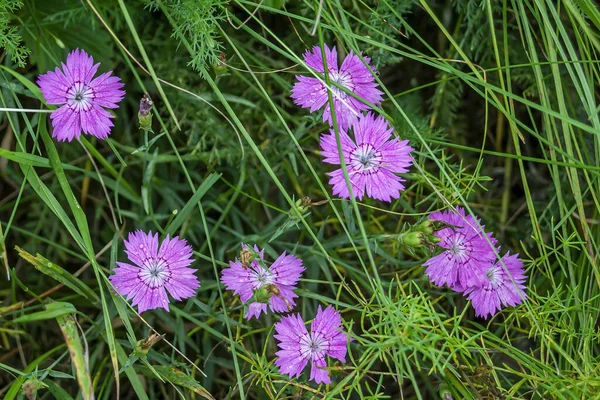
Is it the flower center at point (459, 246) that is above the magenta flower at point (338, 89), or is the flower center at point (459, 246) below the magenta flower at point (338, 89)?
below

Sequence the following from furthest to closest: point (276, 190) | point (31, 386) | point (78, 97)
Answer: point (276, 190)
point (78, 97)
point (31, 386)

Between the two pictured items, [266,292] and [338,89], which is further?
[338,89]

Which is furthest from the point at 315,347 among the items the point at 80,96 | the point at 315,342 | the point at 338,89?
the point at 80,96

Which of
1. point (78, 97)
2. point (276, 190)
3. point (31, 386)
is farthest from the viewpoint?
point (276, 190)

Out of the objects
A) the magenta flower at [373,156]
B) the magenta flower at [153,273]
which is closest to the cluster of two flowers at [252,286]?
the magenta flower at [153,273]

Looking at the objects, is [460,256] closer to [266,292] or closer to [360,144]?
[360,144]

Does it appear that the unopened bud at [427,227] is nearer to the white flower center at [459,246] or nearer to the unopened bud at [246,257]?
the white flower center at [459,246]

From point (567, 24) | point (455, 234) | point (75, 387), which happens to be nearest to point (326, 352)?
point (455, 234)
